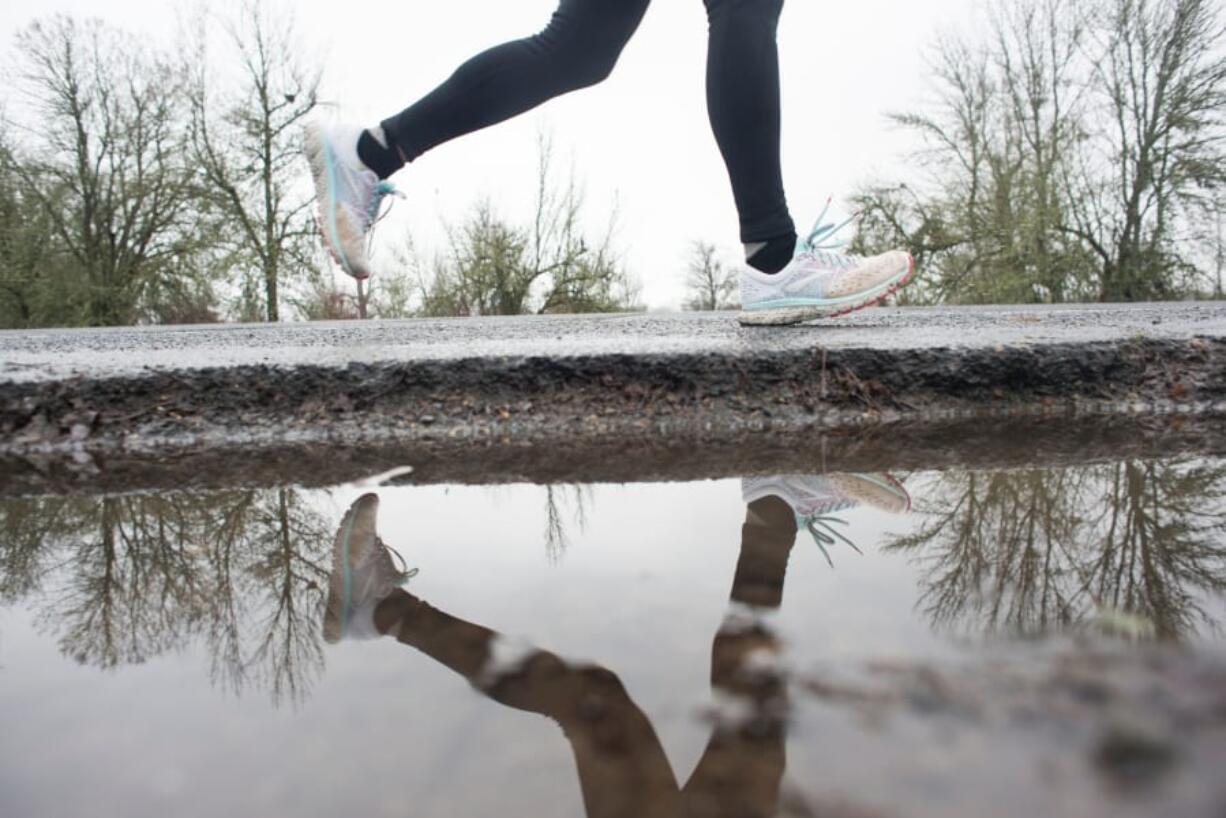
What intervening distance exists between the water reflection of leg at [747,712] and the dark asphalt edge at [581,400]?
832 mm

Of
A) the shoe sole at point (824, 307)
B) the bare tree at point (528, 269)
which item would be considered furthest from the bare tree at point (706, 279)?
the shoe sole at point (824, 307)

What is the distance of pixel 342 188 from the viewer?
2160 mm

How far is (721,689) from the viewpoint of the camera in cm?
51

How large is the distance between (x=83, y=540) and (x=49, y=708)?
1.64 feet

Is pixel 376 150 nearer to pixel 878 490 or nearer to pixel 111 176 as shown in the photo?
pixel 878 490

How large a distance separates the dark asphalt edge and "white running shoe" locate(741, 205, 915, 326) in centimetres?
54

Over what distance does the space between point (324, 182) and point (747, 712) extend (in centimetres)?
210

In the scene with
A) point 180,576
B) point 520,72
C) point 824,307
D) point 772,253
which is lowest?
point 180,576

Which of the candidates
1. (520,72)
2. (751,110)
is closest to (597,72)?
(520,72)

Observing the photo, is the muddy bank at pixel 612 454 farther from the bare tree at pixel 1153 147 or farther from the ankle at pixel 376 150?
the bare tree at pixel 1153 147

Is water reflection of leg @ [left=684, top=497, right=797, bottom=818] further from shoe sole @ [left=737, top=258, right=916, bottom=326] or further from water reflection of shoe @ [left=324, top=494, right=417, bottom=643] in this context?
shoe sole @ [left=737, top=258, right=916, bottom=326]

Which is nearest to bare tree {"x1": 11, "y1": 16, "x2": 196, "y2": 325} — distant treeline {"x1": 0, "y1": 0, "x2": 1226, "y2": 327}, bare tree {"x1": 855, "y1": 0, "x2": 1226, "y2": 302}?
distant treeline {"x1": 0, "y1": 0, "x2": 1226, "y2": 327}

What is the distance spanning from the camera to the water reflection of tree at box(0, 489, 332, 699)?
64 centimetres

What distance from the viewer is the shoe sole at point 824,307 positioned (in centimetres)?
228
